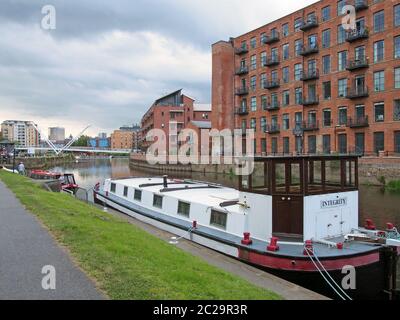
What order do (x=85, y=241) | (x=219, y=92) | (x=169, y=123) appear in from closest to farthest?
(x=85, y=241)
(x=219, y=92)
(x=169, y=123)

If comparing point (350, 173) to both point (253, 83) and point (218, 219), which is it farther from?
point (253, 83)

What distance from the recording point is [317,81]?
168ft

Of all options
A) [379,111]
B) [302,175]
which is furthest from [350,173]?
[379,111]

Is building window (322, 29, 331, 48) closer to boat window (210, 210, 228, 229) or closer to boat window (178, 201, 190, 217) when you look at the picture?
boat window (178, 201, 190, 217)

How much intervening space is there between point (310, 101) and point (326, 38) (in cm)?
831

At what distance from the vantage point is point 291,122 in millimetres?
55500

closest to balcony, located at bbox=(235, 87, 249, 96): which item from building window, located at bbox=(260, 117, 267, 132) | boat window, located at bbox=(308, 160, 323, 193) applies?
building window, located at bbox=(260, 117, 267, 132)

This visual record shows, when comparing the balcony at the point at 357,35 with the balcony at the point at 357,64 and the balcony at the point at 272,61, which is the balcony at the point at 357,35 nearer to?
the balcony at the point at 357,64

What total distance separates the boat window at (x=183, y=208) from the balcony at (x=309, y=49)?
40.6m

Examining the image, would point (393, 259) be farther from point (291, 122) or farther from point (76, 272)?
point (291, 122)

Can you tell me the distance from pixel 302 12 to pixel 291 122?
15453 mm

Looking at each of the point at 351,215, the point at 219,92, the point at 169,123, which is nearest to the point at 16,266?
the point at 351,215

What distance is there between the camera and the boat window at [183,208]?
56.2 ft

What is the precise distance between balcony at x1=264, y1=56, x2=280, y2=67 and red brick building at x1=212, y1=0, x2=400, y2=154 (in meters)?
0.15
